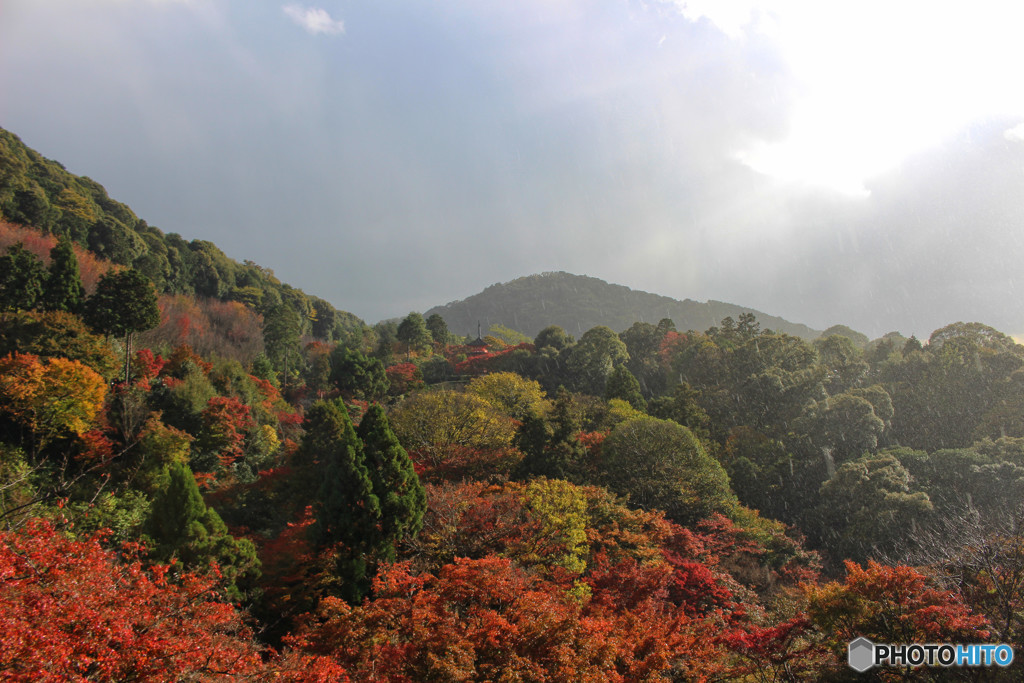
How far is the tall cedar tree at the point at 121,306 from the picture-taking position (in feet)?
66.1

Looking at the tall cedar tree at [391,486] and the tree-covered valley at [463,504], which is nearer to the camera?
the tree-covered valley at [463,504]

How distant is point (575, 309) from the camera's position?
286ft

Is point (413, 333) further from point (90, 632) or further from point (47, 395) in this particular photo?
point (90, 632)

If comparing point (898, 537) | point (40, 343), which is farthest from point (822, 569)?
point (40, 343)

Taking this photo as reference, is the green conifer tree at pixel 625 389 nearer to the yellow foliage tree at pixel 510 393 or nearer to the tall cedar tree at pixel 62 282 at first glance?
the yellow foliage tree at pixel 510 393

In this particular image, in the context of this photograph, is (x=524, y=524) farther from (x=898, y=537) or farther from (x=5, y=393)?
(x=5, y=393)

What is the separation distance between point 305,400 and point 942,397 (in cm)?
3915

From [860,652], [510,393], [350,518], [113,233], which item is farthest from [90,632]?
[113,233]

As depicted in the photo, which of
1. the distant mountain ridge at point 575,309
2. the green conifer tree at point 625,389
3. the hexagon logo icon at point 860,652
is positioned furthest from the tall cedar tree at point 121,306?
the distant mountain ridge at point 575,309

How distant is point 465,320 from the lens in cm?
9538

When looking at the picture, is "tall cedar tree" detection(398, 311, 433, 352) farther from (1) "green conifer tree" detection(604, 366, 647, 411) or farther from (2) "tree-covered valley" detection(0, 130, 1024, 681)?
(1) "green conifer tree" detection(604, 366, 647, 411)

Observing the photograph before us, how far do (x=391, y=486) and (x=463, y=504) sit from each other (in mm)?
2021

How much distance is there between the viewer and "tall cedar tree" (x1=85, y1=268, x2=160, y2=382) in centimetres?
2016

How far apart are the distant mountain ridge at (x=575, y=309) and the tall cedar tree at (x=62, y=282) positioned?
56.5 metres
